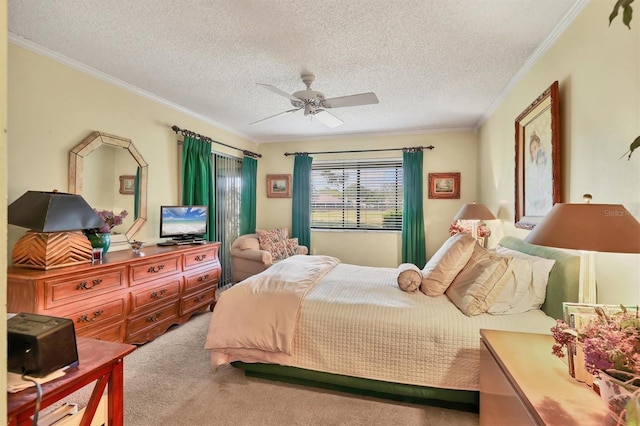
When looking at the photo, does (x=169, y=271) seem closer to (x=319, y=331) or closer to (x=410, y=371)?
(x=319, y=331)

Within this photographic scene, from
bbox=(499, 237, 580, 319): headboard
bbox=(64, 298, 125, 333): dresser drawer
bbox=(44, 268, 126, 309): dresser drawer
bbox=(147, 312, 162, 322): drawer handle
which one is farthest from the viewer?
bbox=(147, 312, 162, 322): drawer handle

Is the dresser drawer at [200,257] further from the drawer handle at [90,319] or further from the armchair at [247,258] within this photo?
the drawer handle at [90,319]

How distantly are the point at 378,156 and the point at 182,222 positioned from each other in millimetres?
3259

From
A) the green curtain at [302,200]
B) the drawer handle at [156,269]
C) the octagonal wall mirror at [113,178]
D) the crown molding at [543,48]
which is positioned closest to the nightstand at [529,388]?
the crown molding at [543,48]

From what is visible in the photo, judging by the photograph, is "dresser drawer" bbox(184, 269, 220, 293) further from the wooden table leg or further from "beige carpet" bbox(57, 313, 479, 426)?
the wooden table leg

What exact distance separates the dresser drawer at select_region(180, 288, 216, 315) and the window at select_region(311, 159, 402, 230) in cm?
238

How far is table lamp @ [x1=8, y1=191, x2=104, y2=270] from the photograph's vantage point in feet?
6.68

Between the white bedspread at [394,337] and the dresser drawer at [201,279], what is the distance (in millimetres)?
1312

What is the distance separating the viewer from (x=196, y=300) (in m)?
3.42

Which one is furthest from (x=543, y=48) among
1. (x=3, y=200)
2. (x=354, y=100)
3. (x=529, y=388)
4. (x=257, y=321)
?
(x=3, y=200)

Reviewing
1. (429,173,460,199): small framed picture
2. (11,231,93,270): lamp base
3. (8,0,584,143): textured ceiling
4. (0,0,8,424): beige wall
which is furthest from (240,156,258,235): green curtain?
(0,0,8,424): beige wall

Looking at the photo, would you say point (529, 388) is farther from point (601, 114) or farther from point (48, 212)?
point (48, 212)

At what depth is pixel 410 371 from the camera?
6.12ft

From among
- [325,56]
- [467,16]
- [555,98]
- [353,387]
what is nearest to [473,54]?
[467,16]
